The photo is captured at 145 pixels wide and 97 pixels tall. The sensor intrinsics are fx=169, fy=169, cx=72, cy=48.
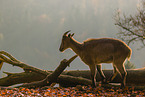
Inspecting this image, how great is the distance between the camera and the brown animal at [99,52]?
290 inches

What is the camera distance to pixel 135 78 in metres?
9.40

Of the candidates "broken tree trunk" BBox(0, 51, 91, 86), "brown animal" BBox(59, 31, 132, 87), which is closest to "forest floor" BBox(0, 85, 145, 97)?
"brown animal" BBox(59, 31, 132, 87)

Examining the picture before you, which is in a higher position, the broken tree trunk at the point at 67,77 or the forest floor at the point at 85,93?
the broken tree trunk at the point at 67,77

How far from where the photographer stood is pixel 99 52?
7.46 metres

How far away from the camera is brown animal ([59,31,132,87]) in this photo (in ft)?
24.2

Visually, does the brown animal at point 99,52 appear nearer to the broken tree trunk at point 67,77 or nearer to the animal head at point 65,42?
the animal head at point 65,42

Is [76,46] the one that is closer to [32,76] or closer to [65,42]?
[65,42]

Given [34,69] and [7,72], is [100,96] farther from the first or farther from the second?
[7,72]

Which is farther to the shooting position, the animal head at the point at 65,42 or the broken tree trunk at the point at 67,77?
the broken tree trunk at the point at 67,77

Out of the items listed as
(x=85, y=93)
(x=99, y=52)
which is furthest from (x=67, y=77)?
(x=99, y=52)

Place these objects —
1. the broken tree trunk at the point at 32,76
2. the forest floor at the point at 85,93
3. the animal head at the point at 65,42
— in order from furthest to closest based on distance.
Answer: the broken tree trunk at the point at 32,76 → the animal head at the point at 65,42 → the forest floor at the point at 85,93

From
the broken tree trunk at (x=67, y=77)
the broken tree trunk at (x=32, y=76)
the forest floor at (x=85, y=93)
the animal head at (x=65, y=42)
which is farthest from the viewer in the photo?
the broken tree trunk at (x=67, y=77)

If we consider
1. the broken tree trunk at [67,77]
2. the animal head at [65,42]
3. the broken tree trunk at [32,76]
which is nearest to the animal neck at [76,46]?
the animal head at [65,42]

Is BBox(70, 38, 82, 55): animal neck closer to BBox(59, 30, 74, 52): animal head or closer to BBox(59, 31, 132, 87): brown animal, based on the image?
BBox(59, 31, 132, 87): brown animal
